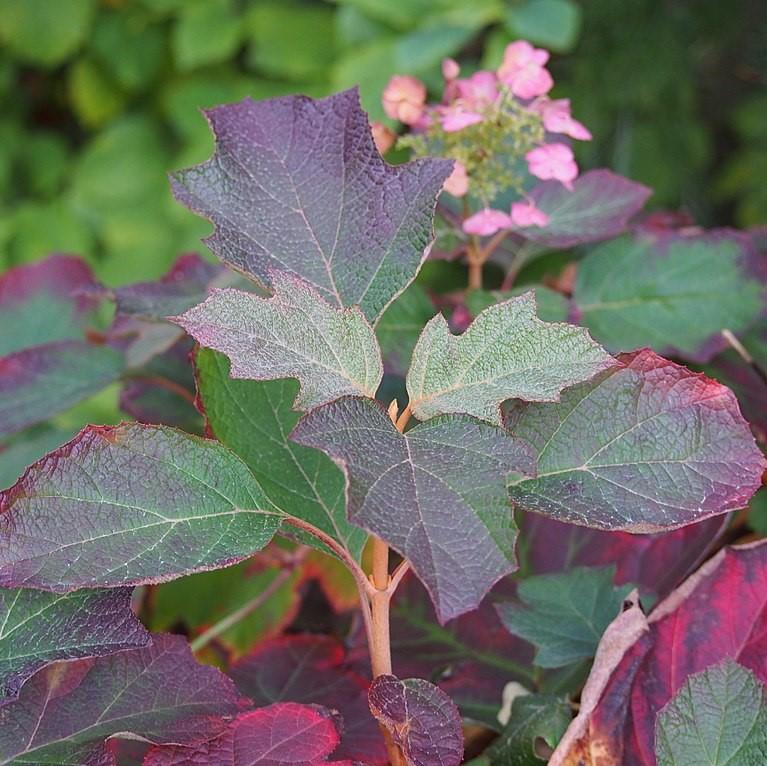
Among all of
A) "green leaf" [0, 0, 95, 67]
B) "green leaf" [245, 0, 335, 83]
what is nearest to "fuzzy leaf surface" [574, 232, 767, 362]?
"green leaf" [245, 0, 335, 83]

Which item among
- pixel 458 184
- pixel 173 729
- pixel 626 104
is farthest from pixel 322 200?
pixel 626 104

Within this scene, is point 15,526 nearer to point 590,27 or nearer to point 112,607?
point 112,607

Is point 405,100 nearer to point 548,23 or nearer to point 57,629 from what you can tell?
point 57,629

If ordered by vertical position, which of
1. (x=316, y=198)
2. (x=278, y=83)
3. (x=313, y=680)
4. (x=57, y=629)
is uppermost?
(x=316, y=198)

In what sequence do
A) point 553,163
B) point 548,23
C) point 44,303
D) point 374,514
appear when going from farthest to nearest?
point 548,23 → point 44,303 → point 553,163 → point 374,514

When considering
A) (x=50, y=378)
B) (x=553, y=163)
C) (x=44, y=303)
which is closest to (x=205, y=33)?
(x=44, y=303)

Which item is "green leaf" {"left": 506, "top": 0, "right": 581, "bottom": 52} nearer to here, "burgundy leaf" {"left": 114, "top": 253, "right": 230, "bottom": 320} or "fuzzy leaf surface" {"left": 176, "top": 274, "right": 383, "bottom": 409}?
"burgundy leaf" {"left": 114, "top": 253, "right": 230, "bottom": 320}
